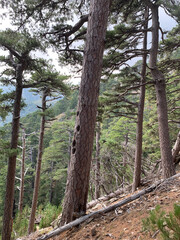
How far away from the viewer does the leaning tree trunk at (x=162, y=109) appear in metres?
5.32

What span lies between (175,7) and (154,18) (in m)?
0.99

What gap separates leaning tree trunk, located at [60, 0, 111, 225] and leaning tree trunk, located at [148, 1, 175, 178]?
301 cm

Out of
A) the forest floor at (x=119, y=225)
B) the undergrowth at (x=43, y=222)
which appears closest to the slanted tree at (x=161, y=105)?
the forest floor at (x=119, y=225)

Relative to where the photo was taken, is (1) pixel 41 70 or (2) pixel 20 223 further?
(2) pixel 20 223

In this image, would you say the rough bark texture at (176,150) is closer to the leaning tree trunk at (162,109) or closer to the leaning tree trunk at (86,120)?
the leaning tree trunk at (162,109)

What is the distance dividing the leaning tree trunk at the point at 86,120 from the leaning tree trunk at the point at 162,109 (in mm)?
3007

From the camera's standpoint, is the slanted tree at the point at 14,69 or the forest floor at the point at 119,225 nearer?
the forest floor at the point at 119,225

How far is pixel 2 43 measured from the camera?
18.3ft

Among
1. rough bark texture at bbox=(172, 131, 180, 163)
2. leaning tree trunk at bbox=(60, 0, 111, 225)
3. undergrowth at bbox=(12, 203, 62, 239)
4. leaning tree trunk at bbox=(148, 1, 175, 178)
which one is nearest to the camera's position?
leaning tree trunk at bbox=(60, 0, 111, 225)

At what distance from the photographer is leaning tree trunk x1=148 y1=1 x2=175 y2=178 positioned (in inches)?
A: 209

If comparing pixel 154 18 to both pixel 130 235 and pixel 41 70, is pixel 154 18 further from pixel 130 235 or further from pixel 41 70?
pixel 130 235

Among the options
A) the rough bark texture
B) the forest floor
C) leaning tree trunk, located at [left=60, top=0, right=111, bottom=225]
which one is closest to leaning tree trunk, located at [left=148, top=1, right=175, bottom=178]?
the rough bark texture

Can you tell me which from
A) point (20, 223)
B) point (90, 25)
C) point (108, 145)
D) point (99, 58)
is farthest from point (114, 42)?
point (20, 223)

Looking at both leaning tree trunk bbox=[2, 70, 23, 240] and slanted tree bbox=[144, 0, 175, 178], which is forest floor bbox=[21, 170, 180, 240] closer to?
slanted tree bbox=[144, 0, 175, 178]
